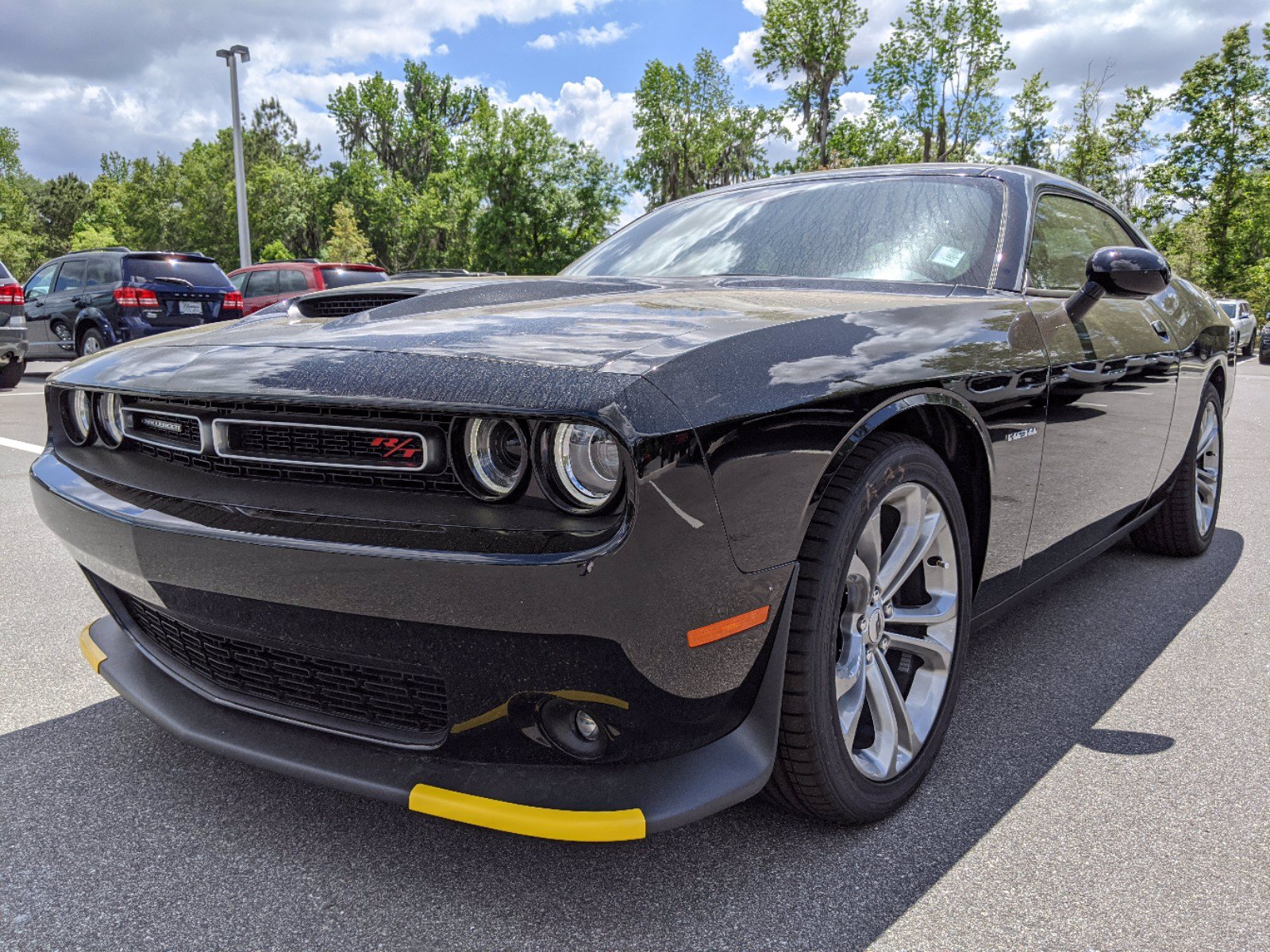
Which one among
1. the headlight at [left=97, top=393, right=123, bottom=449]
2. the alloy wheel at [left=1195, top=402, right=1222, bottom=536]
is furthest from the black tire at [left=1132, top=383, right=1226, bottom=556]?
the headlight at [left=97, top=393, right=123, bottom=449]

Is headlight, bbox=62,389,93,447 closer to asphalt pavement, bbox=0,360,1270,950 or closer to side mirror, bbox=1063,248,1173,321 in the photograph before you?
asphalt pavement, bbox=0,360,1270,950

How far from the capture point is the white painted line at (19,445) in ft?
23.1

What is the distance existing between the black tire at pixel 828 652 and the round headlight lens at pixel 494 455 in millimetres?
520

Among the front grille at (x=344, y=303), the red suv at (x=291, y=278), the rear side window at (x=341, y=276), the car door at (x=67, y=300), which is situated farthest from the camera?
the red suv at (x=291, y=278)

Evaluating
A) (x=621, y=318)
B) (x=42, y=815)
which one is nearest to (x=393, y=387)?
(x=621, y=318)

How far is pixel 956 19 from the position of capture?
37.5 meters

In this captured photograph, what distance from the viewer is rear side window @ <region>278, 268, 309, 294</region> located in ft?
51.9

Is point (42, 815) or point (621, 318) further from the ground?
point (621, 318)

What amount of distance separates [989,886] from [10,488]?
5.75 metres

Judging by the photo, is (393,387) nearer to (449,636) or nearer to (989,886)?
(449,636)

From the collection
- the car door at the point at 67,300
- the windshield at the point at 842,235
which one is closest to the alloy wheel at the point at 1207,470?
the windshield at the point at 842,235

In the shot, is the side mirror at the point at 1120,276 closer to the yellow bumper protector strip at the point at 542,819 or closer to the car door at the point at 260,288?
the yellow bumper protector strip at the point at 542,819

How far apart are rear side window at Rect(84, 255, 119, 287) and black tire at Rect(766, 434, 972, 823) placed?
43.6 ft

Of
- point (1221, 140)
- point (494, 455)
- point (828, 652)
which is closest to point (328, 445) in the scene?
point (494, 455)
